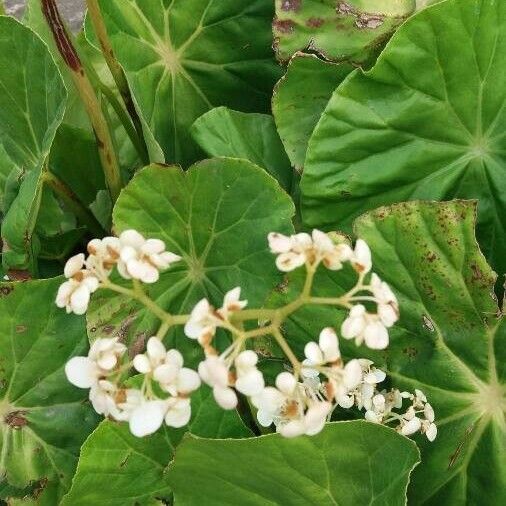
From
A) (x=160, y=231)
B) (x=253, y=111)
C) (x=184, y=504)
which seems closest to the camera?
(x=184, y=504)

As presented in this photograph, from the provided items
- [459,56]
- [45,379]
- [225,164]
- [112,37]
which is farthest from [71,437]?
[459,56]

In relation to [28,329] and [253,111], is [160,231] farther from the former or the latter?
[253,111]

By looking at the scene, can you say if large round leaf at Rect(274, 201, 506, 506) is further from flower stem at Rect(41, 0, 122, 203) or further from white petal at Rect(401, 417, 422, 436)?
flower stem at Rect(41, 0, 122, 203)

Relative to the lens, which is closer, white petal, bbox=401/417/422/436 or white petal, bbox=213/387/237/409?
white petal, bbox=213/387/237/409

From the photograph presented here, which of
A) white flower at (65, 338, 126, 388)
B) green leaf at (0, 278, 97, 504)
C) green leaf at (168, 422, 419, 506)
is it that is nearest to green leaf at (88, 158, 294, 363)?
green leaf at (0, 278, 97, 504)

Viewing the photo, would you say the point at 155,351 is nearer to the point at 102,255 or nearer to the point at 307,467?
the point at 102,255

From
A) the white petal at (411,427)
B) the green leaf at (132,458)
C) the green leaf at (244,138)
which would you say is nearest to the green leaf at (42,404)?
the green leaf at (132,458)

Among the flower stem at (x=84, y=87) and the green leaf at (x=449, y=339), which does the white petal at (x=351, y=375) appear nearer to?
the green leaf at (x=449, y=339)
